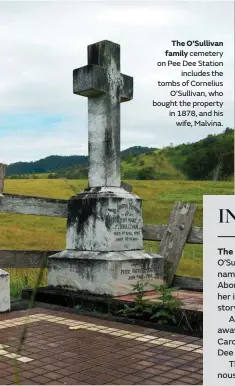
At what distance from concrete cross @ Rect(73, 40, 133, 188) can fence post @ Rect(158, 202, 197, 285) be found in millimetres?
916

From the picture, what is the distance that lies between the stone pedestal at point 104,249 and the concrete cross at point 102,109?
24 cm

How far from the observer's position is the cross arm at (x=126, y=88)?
22.6ft

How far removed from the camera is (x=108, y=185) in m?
6.49

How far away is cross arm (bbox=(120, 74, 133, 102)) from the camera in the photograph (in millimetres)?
6883

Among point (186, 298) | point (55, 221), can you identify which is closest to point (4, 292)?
point (186, 298)

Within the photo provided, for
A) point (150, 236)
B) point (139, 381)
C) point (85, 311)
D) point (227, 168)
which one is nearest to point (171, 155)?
point (227, 168)

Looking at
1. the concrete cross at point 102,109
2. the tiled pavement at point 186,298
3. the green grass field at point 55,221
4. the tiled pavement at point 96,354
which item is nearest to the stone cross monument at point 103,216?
the concrete cross at point 102,109

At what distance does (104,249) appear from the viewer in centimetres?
616

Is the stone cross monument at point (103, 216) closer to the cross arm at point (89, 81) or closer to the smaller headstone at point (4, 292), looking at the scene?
the cross arm at point (89, 81)

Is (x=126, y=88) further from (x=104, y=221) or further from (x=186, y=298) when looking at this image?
(x=186, y=298)

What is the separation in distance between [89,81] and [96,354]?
3578 millimetres

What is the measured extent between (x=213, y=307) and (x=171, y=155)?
21.3 m

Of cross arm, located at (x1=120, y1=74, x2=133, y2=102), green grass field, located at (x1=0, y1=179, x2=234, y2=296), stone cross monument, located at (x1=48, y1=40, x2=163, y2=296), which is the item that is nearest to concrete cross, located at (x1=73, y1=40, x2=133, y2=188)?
stone cross monument, located at (x1=48, y1=40, x2=163, y2=296)

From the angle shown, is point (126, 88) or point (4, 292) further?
point (126, 88)
